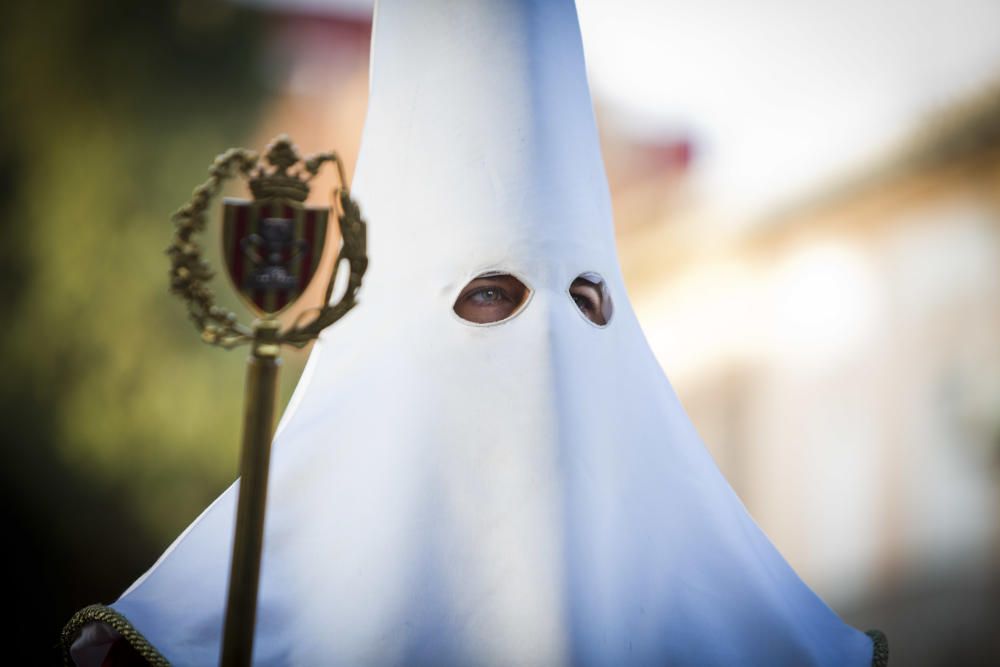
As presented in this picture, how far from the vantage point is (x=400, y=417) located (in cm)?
182

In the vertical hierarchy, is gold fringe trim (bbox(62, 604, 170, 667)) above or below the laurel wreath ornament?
below

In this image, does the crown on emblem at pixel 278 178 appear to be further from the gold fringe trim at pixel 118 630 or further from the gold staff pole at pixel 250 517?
the gold fringe trim at pixel 118 630

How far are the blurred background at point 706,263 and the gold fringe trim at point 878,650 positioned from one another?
89cm

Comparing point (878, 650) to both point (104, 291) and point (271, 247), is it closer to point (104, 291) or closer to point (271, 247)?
point (271, 247)

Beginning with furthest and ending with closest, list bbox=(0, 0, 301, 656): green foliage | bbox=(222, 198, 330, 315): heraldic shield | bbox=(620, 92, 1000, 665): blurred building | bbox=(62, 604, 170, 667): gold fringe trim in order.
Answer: bbox=(0, 0, 301, 656): green foliage, bbox=(620, 92, 1000, 665): blurred building, bbox=(62, 604, 170, 667): gold fringe trim, bbox=(222, 198, 330, 315): heraldic shield

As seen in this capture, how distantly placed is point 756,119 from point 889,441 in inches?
60.3

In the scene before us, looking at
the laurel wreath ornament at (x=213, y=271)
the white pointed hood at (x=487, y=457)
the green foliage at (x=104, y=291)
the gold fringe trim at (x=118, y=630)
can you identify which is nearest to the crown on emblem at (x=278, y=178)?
the laurel wreath ornament at (x=213, y=271)

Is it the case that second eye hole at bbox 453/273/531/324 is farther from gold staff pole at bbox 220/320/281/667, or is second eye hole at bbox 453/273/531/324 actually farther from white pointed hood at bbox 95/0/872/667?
gold staff pole at bbox 220/320/281/667

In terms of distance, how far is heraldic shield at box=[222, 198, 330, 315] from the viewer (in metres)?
1.27

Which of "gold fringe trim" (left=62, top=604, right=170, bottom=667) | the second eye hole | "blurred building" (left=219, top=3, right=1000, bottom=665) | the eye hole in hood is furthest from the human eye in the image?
"blurred building" (left=219, top=3, right=1000, bottom=665)

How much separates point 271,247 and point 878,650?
191cm

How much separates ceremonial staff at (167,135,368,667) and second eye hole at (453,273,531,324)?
2.15 ft

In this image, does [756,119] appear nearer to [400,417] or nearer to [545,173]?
[545,173]

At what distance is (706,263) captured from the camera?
12.1 feet
